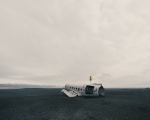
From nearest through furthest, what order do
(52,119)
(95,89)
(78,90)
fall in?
(52,119) < (95,89) < (78,90)

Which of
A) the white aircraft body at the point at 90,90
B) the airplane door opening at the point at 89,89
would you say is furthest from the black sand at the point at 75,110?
the airplane door opening at the point at 89,89

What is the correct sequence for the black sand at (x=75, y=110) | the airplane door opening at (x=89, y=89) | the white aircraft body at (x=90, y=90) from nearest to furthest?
the black sand at (x=75, y=110), the white aircraft body at (x=90, y=90), the airplane door opening at (x=89, y=89)

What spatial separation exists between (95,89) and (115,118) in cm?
1851

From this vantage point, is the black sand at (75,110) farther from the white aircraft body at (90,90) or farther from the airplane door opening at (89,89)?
the airplane door opening at (89,89)

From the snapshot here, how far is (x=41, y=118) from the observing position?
1653 cm

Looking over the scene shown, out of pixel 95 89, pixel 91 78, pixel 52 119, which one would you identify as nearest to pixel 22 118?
pixel 52 119

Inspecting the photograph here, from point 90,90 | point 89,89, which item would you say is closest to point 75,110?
point 89,89

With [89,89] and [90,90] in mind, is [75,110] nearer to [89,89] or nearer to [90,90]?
[89,89]

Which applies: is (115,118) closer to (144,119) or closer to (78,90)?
(144,119)

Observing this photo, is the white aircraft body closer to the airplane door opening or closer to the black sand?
the airplane door opening

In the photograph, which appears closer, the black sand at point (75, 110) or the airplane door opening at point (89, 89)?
the black sand at point (75, 110)

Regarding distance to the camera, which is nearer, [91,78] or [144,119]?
[144,119]

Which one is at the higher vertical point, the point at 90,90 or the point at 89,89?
the point at 89,89

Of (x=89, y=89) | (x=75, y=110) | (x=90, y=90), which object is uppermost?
(x=89, y=89)
